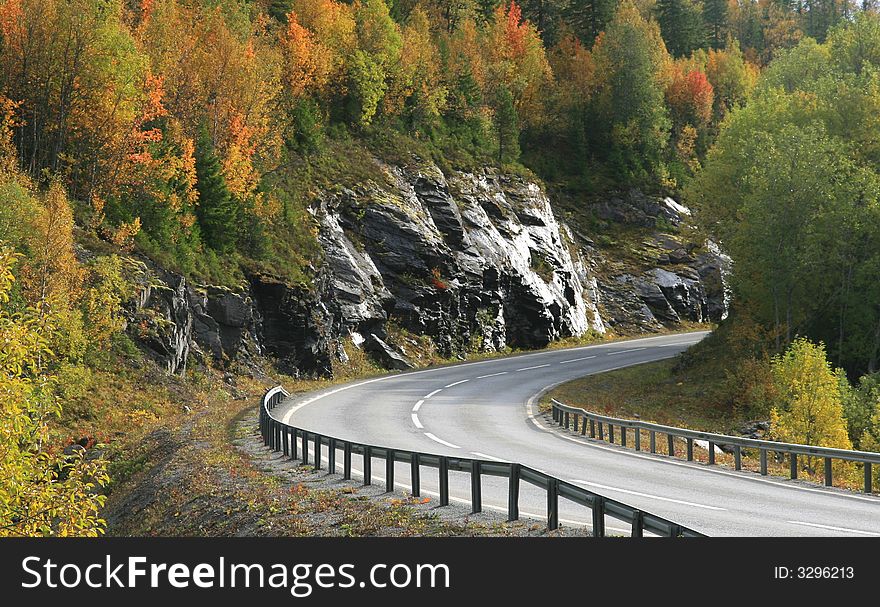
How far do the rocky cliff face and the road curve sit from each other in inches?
192

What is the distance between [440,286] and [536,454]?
3001cm

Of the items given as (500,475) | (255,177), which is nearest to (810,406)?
(500,475)

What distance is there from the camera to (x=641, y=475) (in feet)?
57.3

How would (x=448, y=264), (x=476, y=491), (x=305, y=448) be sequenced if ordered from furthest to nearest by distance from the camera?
(x=448, y=264), (x=305, y=448), (x=476, y=491)

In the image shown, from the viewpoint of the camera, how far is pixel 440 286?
50000 mm

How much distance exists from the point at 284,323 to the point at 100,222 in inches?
387

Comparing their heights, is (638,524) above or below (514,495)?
above

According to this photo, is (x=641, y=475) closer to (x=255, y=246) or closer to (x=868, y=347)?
(x=868, y=347)

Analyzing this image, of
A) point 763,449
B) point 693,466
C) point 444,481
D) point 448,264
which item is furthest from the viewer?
point 448,264

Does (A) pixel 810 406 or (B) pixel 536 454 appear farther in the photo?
(A) pixel 810 406

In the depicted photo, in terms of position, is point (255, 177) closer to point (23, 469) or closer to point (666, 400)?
point (666, 400)

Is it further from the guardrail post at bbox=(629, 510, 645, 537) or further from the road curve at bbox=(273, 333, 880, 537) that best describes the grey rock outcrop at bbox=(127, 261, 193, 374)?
the guardrail post at bbox=(629, 510, 645, 537)

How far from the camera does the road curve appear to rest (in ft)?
42.7

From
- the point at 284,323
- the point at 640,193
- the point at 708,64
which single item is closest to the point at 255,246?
the point at 284,323
